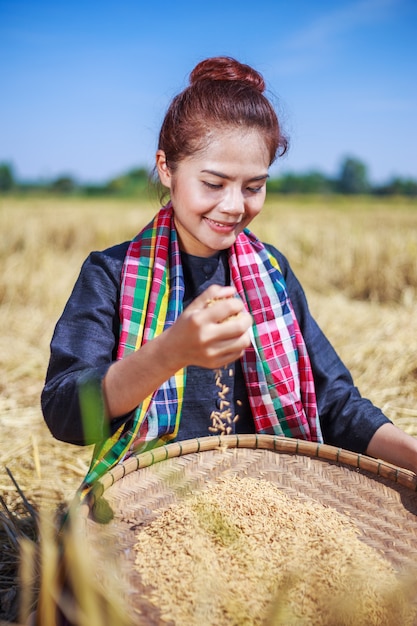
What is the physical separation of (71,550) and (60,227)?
740 cm

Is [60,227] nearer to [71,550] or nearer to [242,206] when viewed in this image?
[242,206]

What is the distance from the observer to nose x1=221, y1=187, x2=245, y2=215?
5.00ft

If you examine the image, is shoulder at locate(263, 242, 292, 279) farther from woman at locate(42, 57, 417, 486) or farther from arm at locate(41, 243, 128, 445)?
arm at locate(41, 243, 128, 445)

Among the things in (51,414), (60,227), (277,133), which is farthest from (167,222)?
(60,227)

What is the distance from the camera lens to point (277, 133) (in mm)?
1667

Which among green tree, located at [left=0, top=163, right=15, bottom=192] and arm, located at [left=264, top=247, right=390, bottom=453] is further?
green tree, located at [left=0, top=163, right=15, bottom=192]

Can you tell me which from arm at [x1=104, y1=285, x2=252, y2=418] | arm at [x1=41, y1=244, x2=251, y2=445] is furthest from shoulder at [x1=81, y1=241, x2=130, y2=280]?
arm at [x1=104, y1=285, x2=252, y2=418]

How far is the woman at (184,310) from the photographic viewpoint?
1394 millimetres

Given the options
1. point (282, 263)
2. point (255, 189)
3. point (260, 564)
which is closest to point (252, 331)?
point (282, 263)

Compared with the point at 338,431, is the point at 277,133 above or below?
above

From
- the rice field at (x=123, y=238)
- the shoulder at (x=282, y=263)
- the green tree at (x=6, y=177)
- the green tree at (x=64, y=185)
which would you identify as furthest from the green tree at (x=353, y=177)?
the shoulder at (x=282, y=263)

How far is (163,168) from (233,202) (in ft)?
0.92

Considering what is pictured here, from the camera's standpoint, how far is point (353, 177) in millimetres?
41531

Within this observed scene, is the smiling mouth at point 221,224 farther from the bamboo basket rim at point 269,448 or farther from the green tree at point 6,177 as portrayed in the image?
the green tree at point 6,177
